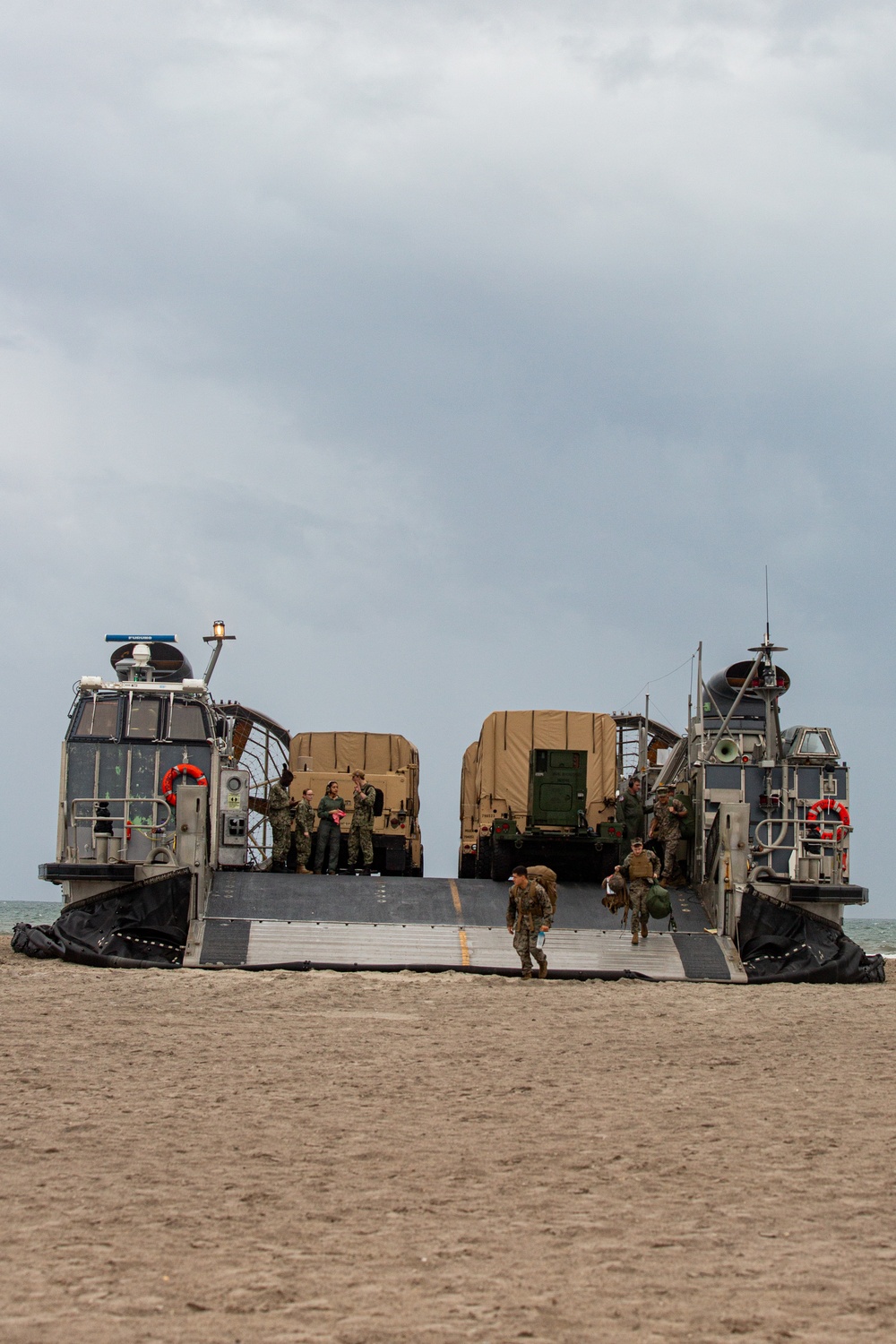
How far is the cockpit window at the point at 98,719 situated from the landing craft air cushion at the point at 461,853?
0.03m

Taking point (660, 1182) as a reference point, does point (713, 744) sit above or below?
above

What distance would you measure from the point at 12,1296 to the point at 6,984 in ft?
30.1

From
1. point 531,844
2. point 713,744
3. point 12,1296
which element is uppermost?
point 713,744

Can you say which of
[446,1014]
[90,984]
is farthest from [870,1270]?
[90,984]

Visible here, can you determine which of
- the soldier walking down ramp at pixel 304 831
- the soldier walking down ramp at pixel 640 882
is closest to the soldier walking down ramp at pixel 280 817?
the soldier walking down ramp at pixel 304 831

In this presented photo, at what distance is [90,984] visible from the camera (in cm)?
1317

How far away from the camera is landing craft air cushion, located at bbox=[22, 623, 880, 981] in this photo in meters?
15.4

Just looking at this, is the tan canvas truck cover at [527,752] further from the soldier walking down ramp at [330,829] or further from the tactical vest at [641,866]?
the tactical vest at [641,866]

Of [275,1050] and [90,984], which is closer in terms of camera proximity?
[275,1050]

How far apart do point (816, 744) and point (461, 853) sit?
611cm

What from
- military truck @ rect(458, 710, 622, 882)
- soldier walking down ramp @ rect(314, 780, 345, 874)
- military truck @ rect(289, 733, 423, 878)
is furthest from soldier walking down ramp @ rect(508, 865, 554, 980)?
military truck @ rect(289, 733, 423, 878)

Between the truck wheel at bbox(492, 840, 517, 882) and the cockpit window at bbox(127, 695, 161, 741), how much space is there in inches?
189

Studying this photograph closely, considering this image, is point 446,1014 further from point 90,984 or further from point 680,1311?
point 680,1311

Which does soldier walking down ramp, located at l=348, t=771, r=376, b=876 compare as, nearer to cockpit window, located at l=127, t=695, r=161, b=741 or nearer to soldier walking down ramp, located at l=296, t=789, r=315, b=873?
soldier walking down ramp, located at l=296, t=789, r=315, b=873
